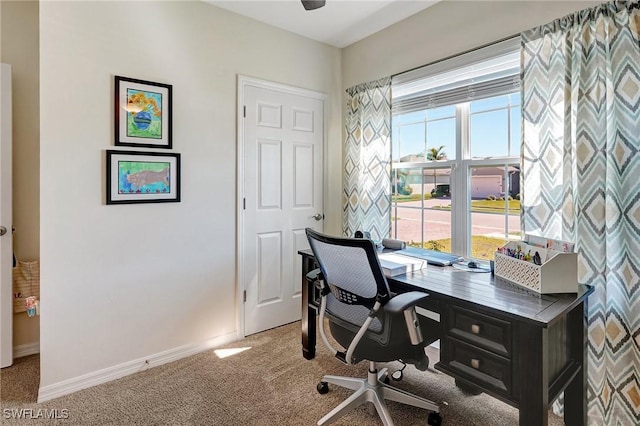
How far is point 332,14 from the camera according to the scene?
8.49 feet

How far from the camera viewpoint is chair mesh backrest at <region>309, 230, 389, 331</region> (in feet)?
4.70

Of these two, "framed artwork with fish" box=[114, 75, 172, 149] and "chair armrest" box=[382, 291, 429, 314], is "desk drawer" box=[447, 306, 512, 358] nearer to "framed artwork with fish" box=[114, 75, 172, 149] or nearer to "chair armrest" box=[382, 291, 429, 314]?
"chair armrest" box=[382, 291, 429, 314]

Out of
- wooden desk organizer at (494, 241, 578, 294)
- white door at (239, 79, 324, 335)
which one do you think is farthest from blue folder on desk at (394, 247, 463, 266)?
white door at (239, 79, 324, 335)

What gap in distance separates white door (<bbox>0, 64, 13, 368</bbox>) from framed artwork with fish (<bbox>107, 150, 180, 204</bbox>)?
0.76 m

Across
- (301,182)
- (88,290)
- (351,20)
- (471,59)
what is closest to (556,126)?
(471,59)

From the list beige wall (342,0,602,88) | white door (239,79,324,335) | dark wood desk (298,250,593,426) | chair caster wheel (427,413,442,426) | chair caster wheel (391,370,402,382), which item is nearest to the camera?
dark wood desk (298,250,593,426)

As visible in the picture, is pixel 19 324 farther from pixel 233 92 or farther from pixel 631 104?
pixel 631 104

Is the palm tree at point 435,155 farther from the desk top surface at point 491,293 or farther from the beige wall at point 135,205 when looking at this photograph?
the beige wall at point 135,205

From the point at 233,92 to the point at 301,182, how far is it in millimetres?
940

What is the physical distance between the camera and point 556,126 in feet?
5.92

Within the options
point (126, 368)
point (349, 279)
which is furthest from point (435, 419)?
point (126, 368)

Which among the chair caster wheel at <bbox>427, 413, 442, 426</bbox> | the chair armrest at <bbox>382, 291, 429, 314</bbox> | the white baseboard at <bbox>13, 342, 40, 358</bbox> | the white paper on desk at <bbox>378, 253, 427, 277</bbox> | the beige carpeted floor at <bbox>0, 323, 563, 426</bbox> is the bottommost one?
the beige carpeted floor at <bbox>0, 323, 563, 426</bbox>

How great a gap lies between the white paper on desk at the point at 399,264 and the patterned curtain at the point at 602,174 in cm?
76

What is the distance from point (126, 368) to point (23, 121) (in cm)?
185
